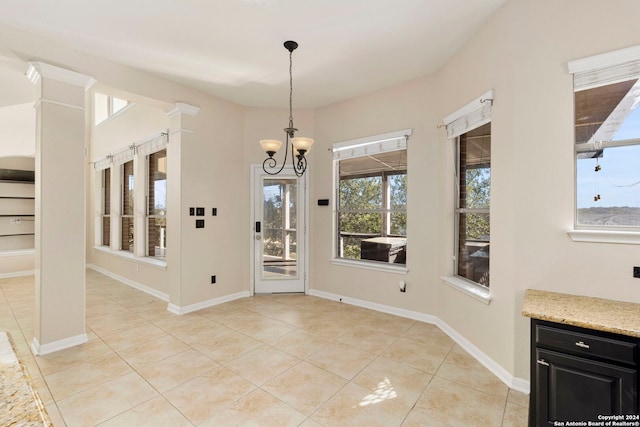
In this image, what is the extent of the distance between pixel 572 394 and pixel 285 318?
2.81m

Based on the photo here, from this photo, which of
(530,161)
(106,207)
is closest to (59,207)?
(530,161)

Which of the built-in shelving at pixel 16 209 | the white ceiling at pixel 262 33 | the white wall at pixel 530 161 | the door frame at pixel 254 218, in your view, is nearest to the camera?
the white wall at pixel 530 161

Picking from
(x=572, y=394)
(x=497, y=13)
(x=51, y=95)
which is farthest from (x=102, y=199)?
(x=572, y=394)

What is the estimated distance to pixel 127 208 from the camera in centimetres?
580

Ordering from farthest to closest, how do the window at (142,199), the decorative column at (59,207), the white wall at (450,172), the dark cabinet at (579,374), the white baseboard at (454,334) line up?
1. the window at (142,199)
2. the decorative column at (59,207)
3. the white baseboard at (454,334)
4. the white wall at (450,172)
5. the dark cabinet at (579,374)

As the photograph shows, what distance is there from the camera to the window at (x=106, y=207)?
21.0 ft

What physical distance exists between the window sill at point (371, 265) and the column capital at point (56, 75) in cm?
356

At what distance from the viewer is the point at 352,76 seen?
3.64 metres

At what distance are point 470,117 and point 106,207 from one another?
23.2ft

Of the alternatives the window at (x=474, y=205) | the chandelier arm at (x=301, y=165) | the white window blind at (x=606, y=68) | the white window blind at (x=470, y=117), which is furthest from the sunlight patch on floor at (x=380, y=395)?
the white window blind at (x=606, y=68)

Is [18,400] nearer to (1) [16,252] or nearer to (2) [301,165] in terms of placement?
(2) [301,165]

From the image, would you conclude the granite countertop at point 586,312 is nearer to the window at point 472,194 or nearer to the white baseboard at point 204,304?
the window at point 472,194

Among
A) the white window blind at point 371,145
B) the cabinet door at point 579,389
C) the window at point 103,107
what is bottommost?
the cabinet door at point 579,389

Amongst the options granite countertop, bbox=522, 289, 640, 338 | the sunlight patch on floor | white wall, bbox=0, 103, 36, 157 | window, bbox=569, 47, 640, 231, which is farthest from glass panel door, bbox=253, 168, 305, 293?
white wall, bbox=0, 103, 36, 157
